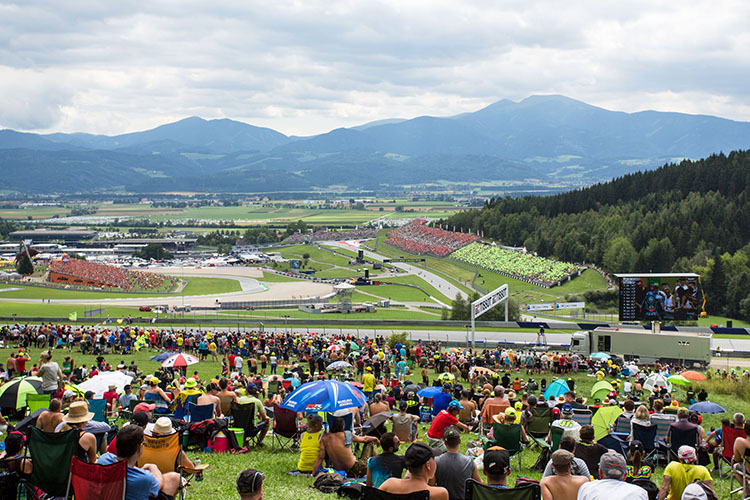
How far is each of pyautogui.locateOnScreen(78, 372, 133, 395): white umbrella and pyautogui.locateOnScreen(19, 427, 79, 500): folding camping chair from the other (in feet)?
29.8

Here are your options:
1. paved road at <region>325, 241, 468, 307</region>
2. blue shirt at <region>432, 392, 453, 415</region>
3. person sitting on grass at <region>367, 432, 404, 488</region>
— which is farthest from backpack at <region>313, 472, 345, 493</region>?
paved road at <region>325, 241, 468, 307</region>

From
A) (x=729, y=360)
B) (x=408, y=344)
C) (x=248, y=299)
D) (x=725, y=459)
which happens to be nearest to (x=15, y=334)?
(x=408, y=344)

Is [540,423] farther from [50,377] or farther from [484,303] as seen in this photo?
[484,303]

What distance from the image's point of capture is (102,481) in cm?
754

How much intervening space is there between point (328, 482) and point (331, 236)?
17025 cm

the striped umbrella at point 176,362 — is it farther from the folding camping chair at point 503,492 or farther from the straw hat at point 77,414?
the folding camping chair at point 503,492

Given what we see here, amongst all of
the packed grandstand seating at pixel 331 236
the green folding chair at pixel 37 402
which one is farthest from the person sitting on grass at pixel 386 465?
the packed grandstand seating at pixel 331 236

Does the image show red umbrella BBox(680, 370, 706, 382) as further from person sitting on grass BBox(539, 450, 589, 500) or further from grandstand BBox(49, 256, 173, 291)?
grandstand BBox(49, 256, 173, 291)

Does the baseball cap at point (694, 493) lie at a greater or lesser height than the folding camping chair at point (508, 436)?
greater

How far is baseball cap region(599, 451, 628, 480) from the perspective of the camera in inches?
308

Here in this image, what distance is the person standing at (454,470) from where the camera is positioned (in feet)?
27.1

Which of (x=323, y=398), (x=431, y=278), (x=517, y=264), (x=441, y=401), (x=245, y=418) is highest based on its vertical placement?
(x=323, y=398)

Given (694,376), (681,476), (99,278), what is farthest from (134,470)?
(99,278)

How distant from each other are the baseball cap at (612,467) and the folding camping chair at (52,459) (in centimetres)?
607
